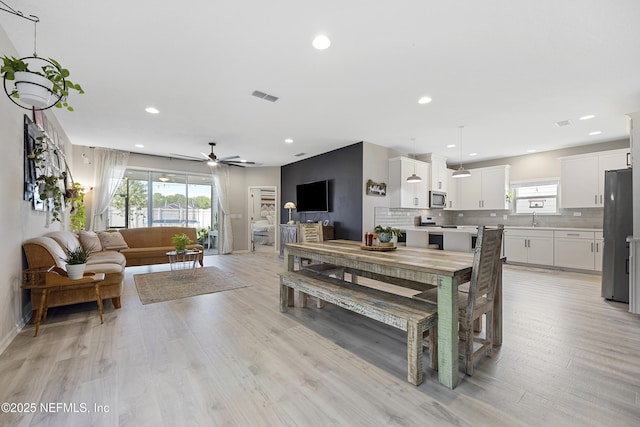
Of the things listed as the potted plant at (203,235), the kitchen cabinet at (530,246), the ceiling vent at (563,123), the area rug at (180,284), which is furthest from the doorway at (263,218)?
the ceiling vent at (563,123)

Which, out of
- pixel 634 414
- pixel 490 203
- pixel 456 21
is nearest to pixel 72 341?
pixel 634 414

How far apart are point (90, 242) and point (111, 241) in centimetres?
60

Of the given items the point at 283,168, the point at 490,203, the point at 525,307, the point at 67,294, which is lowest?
the point at 525,307

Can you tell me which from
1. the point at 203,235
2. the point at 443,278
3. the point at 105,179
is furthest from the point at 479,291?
the point at 105,179

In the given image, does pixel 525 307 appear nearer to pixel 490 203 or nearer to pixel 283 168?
pixel 490 203

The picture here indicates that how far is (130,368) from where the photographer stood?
194cm

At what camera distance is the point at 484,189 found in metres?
6.77

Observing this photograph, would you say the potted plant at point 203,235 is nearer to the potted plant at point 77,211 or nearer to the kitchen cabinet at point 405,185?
the potted plant at point 77,211

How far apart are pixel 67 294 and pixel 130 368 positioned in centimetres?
162

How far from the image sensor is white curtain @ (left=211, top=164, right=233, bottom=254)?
773cm

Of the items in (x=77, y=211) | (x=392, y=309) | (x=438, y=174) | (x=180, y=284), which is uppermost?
(x=438, y=174)

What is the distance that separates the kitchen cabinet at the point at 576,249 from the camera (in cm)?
495

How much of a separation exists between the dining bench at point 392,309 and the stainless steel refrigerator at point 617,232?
335cm

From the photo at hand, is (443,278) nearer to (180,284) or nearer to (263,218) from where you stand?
(180,284)
